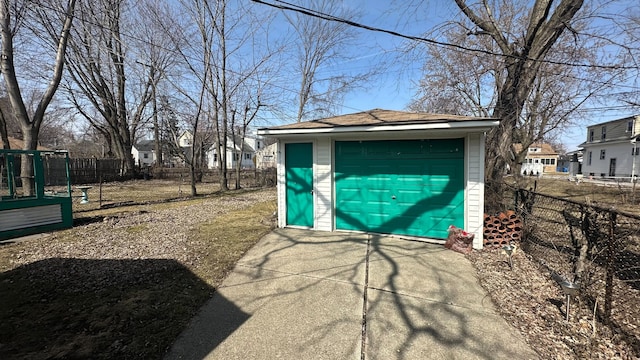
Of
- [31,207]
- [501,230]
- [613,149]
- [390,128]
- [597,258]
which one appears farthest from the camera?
[613,149]

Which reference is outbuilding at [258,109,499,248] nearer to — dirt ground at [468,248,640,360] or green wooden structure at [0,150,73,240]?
dirt ground at [468,248,640,360]

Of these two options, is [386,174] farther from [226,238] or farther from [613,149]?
A: [613,149]

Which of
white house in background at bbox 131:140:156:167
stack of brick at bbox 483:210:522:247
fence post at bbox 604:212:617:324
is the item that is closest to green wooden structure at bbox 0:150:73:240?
stack of brick at bbox 483:210:522:247

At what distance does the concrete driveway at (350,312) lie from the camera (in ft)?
7.75

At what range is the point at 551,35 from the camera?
246 inches

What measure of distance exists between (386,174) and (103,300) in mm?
4831

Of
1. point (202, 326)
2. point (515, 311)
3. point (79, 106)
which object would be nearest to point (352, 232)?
point (515, 311)

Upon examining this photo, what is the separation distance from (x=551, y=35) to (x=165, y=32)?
14277 mm

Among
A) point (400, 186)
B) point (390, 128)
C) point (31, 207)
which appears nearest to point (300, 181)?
point (400, 186)

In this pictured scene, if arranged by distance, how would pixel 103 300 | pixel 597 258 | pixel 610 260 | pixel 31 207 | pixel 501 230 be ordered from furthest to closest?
pixel 31 207, pixel 501 230, pixel 597 258, pixel 103 300, pixel 610 260

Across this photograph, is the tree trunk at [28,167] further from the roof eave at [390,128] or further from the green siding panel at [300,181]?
the green siding panel at [300,181]

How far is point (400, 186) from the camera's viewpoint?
17.7 ft

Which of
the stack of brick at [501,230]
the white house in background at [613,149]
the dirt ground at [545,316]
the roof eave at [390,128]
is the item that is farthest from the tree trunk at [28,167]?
the white house in background at [613,149]

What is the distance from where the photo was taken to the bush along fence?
2758 millimetres
